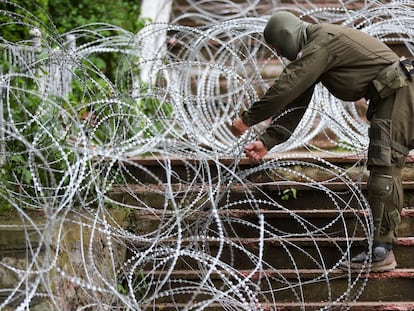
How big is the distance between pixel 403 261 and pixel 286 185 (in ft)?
3.41

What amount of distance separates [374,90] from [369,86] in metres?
0.05

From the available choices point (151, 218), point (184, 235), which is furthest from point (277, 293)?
point (151, 218)

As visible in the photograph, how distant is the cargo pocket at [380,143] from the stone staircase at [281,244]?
0.33m

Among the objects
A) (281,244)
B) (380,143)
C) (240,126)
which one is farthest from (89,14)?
(380,143)

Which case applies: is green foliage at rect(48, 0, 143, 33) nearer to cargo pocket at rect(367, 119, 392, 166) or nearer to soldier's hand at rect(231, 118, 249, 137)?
soldier's hand at rect(231, 118, 249, 137)

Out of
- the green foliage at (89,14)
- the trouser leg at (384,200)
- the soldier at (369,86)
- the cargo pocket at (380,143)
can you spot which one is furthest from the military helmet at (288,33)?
the green foliage at (89,14)

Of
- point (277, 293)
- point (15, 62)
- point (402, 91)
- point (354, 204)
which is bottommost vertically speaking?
point (277, 293)

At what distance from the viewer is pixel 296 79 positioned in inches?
179

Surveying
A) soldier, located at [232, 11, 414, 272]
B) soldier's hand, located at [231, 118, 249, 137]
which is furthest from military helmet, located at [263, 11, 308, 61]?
soldier's hand, located at [231, 118, 249, 137]

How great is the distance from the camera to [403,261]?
509 centimetres

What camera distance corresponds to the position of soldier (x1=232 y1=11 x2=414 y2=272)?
15.1 ft

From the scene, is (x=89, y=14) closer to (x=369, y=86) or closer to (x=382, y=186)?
(x=369, y=86)

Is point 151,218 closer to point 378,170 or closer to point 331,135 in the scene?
point 378,170

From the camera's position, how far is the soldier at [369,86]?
4.60 m
